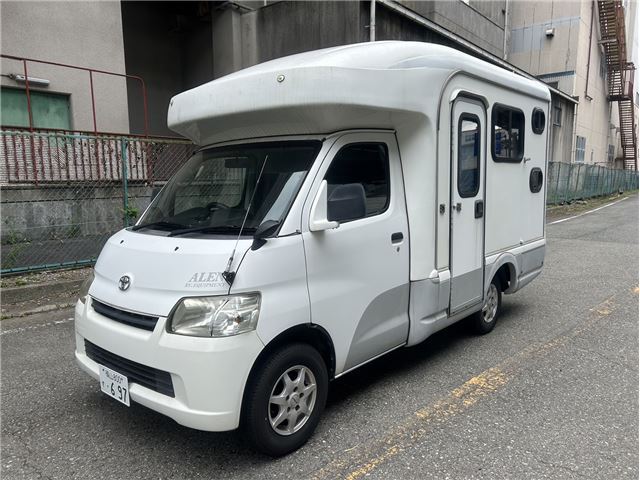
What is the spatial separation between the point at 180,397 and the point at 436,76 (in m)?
2.95

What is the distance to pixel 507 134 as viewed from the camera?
482cm

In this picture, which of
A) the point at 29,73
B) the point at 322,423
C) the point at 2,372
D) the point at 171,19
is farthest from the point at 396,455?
the point at 171,19

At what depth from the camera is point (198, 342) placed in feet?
8.31

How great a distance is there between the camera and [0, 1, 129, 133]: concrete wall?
925cm

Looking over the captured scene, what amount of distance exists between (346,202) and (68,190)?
667 centimetres

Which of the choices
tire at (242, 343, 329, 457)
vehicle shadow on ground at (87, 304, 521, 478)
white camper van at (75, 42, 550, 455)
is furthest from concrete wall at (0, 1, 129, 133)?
tire at (242, 343, 329, 457)

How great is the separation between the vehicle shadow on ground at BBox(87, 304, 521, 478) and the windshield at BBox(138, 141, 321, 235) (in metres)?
1.37

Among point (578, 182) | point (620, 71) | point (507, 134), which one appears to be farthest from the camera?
point (620, 71)

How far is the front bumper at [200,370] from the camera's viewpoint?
2523 mm

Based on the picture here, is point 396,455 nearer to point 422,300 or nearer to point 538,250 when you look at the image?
point 422,300

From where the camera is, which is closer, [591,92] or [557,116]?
[557,116]

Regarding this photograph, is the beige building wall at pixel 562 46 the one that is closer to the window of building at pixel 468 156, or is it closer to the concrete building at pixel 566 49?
the concrete building at pixel 566 49

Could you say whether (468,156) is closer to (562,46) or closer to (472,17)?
(472,17)

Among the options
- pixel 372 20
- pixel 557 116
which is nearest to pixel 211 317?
pixel 372 20
